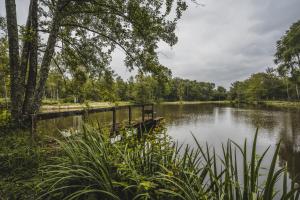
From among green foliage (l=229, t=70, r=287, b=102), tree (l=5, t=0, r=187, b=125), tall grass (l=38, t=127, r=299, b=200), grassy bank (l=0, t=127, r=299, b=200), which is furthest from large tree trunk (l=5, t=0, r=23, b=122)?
green foliage (l=229, t=70, r=287, b=102)

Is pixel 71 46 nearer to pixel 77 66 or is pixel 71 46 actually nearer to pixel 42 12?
pixel 77 66

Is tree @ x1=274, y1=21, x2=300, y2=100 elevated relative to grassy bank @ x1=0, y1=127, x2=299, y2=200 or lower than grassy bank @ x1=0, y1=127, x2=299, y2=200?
elevated

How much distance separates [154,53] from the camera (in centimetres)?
509

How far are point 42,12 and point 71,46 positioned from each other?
1.11m

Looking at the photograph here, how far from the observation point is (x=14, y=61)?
464 centimetres

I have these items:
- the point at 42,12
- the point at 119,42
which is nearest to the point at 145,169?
the point at 119,42

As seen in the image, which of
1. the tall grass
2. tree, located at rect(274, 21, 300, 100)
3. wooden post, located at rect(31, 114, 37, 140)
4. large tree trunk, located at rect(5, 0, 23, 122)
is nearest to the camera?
the tall grass

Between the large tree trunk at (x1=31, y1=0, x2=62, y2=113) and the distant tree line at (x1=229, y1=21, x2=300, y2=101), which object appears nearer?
the large tree trunk at (x1=31, y1=0, x2=62, y2=113)

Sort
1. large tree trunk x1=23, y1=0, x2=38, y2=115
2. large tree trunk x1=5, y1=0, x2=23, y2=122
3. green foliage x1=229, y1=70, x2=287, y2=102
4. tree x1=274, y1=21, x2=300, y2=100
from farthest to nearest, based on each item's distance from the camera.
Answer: green foliage x1=229, y1=70, x2=287, y2=102
tree x1=274, y1=21, x2=300, y2=100
large tree trunk x1=23, y1=0, x2=38, y2=115
large tree trunk x1=5, y1=0, x2=23, y2=122

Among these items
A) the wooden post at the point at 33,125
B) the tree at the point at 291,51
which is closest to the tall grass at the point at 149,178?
the wooden post at the point at 33,125

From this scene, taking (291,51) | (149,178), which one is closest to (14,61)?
(149,178)

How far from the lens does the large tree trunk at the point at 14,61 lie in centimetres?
456

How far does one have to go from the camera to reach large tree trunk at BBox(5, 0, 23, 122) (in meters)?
4.56

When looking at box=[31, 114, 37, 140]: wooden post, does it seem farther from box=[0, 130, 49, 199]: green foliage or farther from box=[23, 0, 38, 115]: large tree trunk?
box=[23, 0, 38, 115]: large tree trunk
